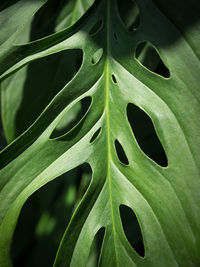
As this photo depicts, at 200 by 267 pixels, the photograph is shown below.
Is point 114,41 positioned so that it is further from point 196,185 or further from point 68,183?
point 68,183

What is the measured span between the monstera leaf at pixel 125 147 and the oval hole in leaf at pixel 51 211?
0.24 m

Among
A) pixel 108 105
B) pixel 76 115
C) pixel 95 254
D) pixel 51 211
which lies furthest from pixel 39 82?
pixel 95 254

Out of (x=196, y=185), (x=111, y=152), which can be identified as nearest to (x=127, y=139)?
(x=111, y=152)

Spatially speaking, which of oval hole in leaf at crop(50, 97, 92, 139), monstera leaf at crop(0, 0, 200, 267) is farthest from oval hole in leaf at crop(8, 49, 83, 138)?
monstera leaf at crop(0, 0, 200, 267)

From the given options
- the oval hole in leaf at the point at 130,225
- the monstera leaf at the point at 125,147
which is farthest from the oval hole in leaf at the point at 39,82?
the oval hole in leaf at the point at 130,225

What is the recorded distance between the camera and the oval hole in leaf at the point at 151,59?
2.21 ft

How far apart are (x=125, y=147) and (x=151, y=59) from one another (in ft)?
0.82

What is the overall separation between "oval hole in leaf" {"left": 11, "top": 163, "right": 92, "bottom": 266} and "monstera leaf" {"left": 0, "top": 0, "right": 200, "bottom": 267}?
0.24 metres

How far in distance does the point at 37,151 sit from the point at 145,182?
0.22 m

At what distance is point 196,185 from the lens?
0.52 metres

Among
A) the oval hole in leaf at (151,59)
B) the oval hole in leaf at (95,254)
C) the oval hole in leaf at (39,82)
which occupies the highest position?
the oval hole in leaf at (39,82)

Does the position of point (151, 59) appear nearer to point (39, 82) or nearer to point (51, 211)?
point (39, 82)

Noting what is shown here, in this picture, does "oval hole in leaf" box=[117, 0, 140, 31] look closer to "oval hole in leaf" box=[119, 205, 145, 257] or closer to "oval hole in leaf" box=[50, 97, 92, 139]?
"oval hole in leaf" box=[50, 97, 92, 139]

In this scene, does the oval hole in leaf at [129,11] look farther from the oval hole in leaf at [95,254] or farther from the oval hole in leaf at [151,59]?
the oval hole in leaf at [95,254]
